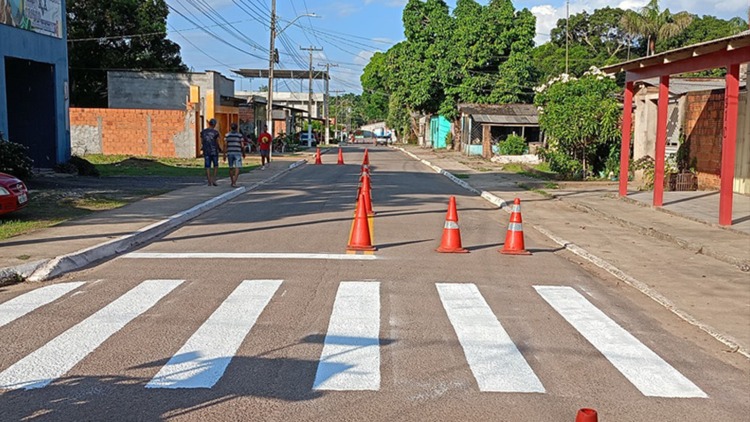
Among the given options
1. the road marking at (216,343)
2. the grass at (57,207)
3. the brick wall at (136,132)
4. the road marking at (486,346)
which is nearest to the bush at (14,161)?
the grass at (57,207)

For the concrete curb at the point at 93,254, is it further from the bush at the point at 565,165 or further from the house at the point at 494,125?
the house at the point at 494,125

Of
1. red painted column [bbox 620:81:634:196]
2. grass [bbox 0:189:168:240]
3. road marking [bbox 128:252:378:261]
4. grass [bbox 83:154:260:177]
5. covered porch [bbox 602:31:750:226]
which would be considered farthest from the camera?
grass [bbox 83:154:260:177]

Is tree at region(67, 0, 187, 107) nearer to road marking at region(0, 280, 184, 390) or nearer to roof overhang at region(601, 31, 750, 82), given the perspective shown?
roof overhang at region(601, 31, 750, 82)

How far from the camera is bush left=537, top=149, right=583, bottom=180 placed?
1013 inches

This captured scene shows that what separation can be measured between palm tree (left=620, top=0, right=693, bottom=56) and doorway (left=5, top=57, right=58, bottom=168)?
48.2 meters

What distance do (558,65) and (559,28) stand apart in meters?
9.98

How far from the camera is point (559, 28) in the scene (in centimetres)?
7481

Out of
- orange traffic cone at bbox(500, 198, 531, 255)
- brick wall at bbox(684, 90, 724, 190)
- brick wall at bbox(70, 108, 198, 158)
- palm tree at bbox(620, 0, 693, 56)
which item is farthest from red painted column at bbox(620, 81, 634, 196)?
palm tree at bbox(620, 0, 693, 56)

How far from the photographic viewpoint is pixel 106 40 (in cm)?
4922

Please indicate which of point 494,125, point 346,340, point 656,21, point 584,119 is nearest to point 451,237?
point 346,340

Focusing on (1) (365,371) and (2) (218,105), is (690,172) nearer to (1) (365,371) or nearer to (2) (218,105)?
(1) (365,371)

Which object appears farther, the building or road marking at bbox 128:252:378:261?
the building

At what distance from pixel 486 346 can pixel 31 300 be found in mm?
4888

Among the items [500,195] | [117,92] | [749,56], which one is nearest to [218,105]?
[117,92]
